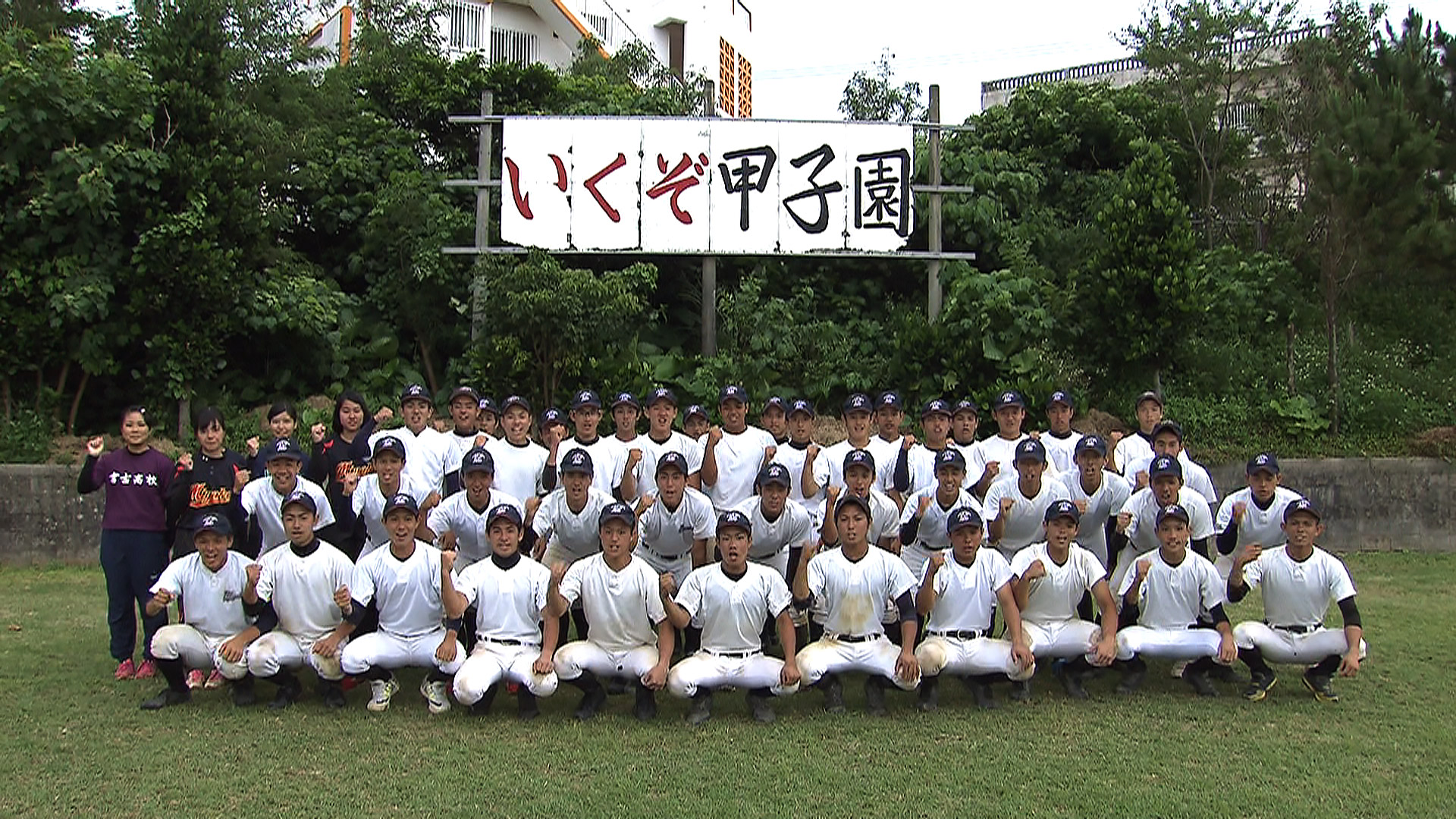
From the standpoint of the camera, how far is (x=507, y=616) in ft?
20.8

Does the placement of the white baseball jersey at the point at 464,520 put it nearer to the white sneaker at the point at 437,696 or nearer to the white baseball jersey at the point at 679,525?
the white baseball jersey at the point at 679,525

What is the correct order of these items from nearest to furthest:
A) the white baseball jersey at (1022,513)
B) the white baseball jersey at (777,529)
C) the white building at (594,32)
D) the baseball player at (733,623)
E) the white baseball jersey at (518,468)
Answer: the baseball player at (733,623) < the white baseball jersey at (777,529) < the white baseball jersey at (1022,513) < the white baseball jersey at (518,468) < the white building at (594,32)

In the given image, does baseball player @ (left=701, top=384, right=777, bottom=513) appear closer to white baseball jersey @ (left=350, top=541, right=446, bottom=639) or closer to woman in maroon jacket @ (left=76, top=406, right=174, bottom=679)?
white baseball jersey @ (left=350, top=541, right=446, bottom=639)

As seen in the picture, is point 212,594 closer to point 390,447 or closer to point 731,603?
point 390,447

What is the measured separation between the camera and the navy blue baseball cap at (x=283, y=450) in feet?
22.5

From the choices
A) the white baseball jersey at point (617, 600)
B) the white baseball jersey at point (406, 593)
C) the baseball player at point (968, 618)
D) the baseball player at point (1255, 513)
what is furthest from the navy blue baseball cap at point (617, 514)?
the baseball player at point (1255, 513)

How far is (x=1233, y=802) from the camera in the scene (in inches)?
191

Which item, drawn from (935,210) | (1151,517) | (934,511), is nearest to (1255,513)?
(1151,517)

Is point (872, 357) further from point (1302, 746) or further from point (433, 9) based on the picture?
point (433, 9)

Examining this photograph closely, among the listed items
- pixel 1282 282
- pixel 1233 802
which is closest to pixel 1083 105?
pixel 1282 282

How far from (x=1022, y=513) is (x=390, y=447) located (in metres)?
3.99

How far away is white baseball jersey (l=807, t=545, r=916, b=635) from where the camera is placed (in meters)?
6.35

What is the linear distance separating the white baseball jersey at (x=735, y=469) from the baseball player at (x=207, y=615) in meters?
2.95

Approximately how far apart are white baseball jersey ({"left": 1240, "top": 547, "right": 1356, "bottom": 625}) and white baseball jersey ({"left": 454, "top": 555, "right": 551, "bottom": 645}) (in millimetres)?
4187
